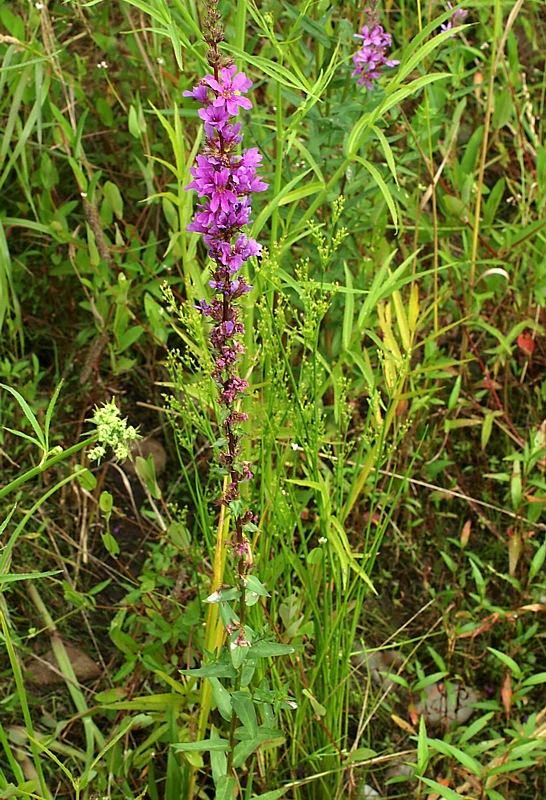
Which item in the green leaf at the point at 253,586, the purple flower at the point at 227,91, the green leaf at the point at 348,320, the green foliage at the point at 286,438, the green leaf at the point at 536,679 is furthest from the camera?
the green leaf at the point at 536,679

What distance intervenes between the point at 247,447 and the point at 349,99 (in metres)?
0.78

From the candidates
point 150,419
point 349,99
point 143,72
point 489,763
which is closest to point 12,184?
point 143,72

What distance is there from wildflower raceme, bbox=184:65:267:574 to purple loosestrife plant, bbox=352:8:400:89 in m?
0.70

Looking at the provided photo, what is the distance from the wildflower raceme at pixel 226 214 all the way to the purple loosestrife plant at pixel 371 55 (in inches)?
27.6

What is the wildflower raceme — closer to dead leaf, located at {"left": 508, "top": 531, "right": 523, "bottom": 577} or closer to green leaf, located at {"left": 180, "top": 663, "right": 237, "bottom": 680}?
green leaf, located at {"left": 180, "top": 663, "right": 237, "bottom": 680}

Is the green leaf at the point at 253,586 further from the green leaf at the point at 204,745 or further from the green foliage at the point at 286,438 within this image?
the green leaf at the point at 204,745

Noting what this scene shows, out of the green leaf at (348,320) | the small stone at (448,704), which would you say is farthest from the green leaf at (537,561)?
the green leaf at (348,320)

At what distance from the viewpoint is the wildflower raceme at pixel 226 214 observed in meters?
0.98

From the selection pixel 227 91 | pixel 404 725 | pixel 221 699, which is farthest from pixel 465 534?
pixel 227 91

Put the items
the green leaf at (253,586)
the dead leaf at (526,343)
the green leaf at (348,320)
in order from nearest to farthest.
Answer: the green leaf at (253,586) < the green leaf at (348,320) < the dead leaf at (526,343)

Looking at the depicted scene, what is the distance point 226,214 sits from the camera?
1.00 metres

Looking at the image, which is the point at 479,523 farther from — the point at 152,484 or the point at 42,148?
the point at 42,148

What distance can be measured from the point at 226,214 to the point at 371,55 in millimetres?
843

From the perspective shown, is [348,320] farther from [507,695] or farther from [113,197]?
[507,695]
